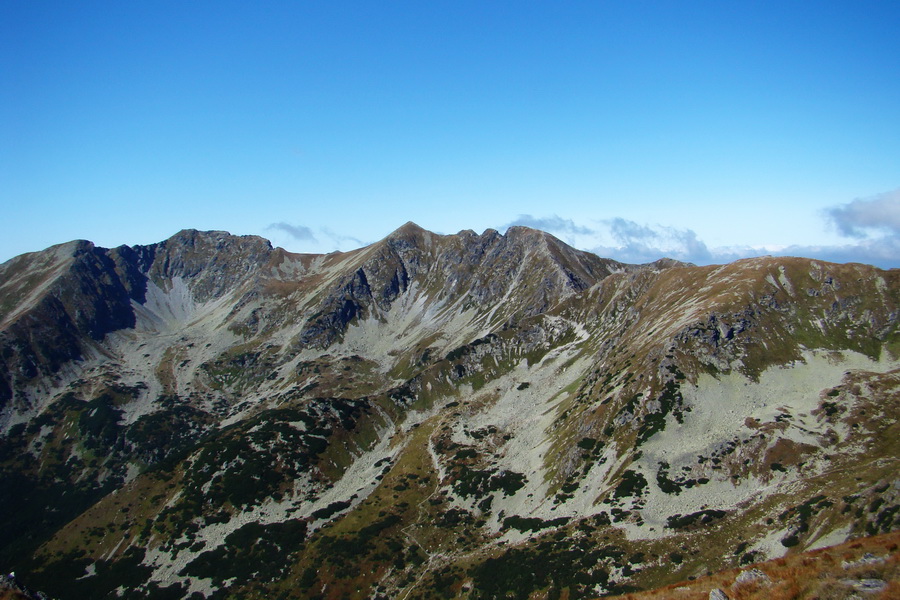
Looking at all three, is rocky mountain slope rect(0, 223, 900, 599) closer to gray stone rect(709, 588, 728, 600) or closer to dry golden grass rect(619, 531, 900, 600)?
dry golden grass rect(619, 531, 900, 600)

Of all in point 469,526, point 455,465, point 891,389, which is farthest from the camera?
point 455,465

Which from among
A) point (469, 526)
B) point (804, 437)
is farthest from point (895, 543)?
point (469, 526)

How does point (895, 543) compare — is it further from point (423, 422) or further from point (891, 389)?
point (423, 422)

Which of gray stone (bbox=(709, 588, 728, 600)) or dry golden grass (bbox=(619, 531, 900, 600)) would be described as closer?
dry golden grass (bbox=(619, 531, 900, 600))

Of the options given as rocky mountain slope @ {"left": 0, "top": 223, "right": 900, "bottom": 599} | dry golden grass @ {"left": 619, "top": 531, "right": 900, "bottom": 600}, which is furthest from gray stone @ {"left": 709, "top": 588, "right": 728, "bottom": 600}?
rocky mountain slope @ {"left": 0, "top": 223, "right": 900, "bottom": 599}

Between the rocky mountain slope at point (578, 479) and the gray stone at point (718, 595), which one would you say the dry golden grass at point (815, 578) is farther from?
the rocky mountain slope at point (578, 479)

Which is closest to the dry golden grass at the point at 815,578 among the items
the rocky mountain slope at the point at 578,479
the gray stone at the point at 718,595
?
the gray stone at the point at 718,595

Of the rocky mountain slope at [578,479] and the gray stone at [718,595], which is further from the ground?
the gray stone at [718,595]

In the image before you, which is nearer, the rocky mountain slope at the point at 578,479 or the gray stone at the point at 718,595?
the gray stone at the point at 718,595
